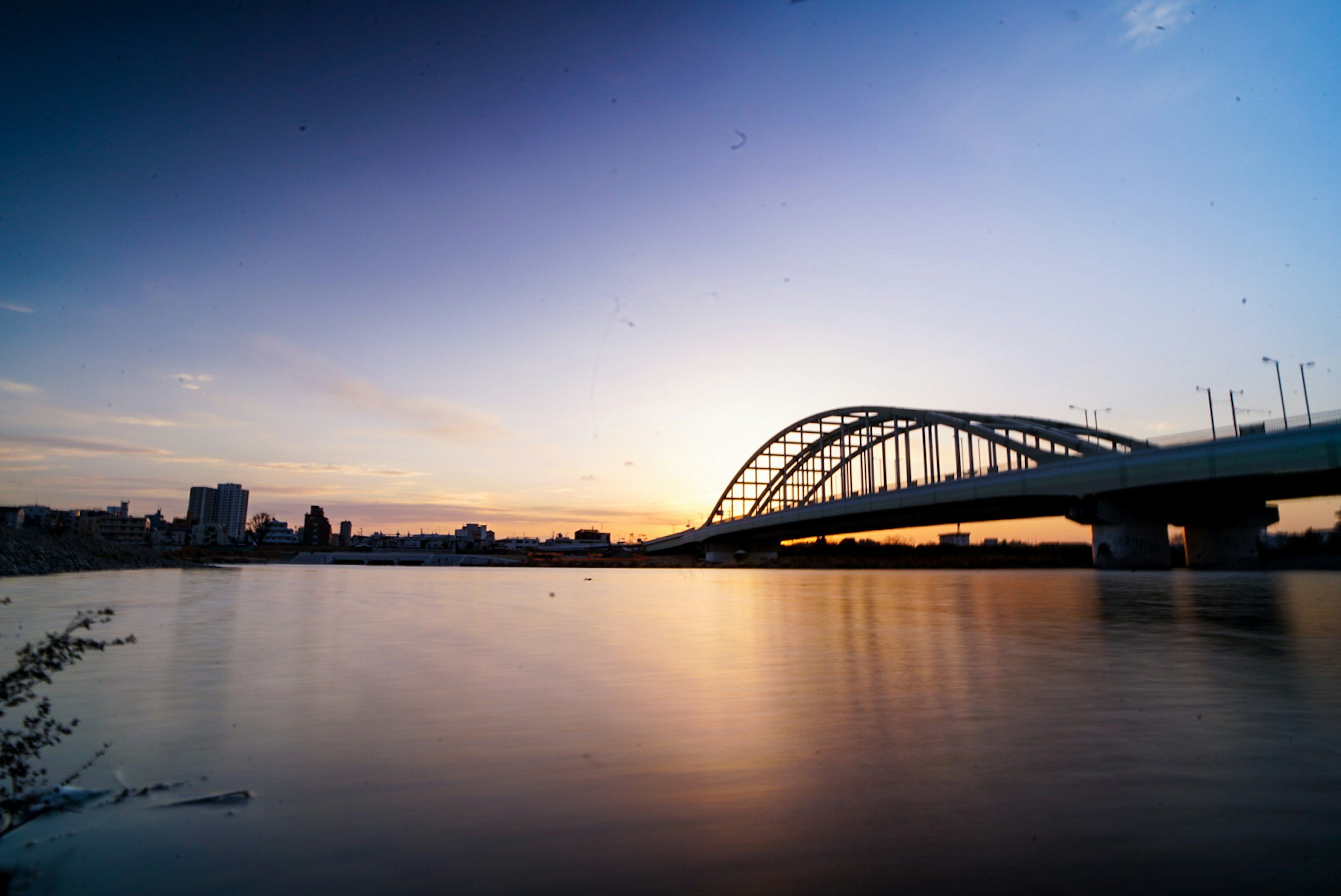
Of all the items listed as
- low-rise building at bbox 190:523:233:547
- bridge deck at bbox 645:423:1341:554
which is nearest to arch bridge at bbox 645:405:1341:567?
bridge deck at bbox 645:423:1341:554

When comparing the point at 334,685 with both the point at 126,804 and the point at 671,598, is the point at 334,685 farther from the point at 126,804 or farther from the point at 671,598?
the point at 671,598

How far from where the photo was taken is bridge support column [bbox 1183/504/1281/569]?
2283 inches

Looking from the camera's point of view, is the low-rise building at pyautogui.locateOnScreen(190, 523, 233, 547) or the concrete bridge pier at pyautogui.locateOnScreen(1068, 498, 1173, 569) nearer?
the concrete bridge pier at pyautogui.locateOnScreen(1068, 498, 1173, 569)

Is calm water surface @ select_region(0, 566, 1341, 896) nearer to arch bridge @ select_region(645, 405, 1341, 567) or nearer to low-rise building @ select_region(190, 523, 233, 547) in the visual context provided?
arch bridge @ select_region(645, 405, 1341, 567)

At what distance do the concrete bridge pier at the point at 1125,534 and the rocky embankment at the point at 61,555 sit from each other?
2575 inches

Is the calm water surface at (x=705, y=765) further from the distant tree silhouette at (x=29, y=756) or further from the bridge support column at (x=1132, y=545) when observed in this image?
the bridge support column at (x=1132, y=545)

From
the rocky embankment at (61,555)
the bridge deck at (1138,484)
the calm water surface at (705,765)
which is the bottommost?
the calm water surface at (705,765)

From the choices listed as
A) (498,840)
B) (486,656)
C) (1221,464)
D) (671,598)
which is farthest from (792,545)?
(498,840)

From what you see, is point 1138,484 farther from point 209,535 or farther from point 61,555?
point 209,535

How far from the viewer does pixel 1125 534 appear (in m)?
52.8

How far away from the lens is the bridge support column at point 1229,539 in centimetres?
5800

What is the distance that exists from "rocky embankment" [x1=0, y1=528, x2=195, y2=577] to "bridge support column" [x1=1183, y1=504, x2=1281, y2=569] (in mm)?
78445

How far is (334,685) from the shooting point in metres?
9.41

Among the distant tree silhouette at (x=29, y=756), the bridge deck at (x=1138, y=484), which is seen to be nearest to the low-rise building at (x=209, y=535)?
the bridge deck at (x=1138, y=484)
